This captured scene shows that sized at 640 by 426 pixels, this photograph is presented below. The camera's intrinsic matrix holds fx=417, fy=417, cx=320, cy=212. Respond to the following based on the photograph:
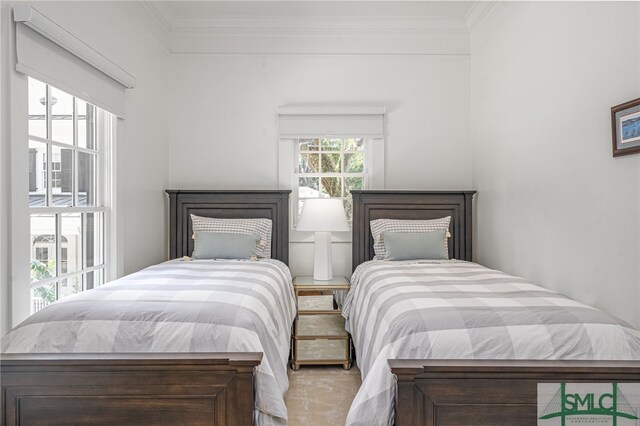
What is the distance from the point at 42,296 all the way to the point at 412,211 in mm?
2786

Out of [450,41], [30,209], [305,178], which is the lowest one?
[30,209]

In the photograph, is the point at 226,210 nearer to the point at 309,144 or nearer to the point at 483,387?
the point at 309,144

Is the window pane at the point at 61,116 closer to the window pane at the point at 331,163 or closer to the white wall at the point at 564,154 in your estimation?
the window pane at the point at 331,163

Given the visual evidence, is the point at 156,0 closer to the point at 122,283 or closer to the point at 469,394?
the point at 122,283

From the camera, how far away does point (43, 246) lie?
2146mm

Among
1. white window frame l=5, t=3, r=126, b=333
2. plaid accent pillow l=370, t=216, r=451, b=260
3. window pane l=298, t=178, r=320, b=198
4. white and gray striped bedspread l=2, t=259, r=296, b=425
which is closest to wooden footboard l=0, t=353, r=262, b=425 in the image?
white and gray striped bedspread l=2, t=259, r=296, b=425

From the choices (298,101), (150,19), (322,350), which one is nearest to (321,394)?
(322,350)

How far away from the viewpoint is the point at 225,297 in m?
1.95

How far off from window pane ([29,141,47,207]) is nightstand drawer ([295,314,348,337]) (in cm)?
185

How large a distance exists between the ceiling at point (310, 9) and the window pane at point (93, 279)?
7.03 feet

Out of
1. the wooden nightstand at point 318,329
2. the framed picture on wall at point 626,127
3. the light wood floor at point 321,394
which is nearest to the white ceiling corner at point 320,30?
the framed picture on wall at point 626,127

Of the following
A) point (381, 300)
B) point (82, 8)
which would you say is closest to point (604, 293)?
point (381, 300)

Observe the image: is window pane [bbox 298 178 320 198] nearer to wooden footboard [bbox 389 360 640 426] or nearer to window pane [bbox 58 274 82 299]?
window pane [bbox 58 274 82 299]

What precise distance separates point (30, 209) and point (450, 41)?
353 centimetres
